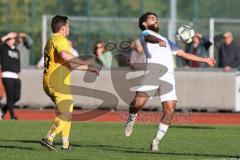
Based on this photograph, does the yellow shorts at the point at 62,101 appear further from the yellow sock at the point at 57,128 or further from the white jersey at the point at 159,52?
the white jersey at the point at 159,52

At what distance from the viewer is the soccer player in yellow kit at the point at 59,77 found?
1458cm

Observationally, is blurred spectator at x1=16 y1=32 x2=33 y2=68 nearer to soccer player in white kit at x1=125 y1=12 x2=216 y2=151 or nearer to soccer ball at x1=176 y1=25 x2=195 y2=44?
soccer ball at x1=176 y1=25 x2=195 y2=44

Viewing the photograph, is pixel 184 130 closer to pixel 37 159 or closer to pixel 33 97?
pixel 37 159

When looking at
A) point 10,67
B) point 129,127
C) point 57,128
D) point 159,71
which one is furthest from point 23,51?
point 57,128

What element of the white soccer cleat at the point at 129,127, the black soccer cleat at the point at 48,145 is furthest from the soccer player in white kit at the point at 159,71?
the black soccer cleat at the point at 48,145

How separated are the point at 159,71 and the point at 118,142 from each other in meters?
2.12

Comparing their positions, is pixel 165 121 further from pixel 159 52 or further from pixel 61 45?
pixel 61 45

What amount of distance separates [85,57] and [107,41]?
253 centimetres

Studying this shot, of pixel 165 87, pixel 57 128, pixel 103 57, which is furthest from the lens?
pixel 103 57

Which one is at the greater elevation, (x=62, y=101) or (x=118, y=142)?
(x=62, y=101)

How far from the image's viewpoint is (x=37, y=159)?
528 inches

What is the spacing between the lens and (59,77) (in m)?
14.7

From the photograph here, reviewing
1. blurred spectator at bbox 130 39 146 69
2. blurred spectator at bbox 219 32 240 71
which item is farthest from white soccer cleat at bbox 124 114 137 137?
blurred spectator at bbox 219 32 240 71

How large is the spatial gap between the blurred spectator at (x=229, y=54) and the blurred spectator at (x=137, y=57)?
2.41 meters
